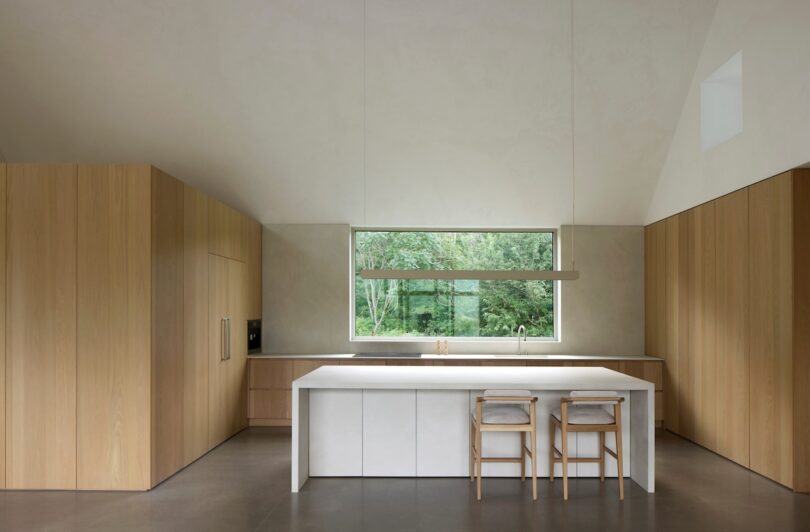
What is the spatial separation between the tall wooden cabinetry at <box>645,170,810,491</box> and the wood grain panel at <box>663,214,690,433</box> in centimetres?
1

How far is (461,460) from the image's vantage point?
17.2 ft

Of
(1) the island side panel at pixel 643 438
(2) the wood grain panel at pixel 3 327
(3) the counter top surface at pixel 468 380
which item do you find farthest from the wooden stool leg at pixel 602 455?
(2) the wood grain panel at pixel 3 327

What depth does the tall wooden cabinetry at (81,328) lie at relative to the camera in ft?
15.8

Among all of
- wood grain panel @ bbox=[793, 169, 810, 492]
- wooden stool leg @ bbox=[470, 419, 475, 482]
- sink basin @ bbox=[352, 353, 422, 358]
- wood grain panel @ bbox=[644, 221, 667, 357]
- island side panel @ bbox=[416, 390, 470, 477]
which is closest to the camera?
wood grain panel @ bbox=[793, 169, 810, 492]

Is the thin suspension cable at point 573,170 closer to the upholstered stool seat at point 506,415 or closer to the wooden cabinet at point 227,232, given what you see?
the upholstered stool seat at point 506,415

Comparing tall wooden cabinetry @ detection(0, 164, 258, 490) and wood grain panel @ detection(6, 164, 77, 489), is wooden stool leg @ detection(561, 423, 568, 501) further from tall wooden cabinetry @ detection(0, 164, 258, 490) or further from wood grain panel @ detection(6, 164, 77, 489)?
wood grain panel @ detection(6, 164, 77, 489)

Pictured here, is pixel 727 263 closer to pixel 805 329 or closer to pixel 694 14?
pixel 805 329

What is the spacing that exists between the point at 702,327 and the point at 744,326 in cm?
78

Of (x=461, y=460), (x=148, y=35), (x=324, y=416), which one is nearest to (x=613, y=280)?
(x=461, y=460)

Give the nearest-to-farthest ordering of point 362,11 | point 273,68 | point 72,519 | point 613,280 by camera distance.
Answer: point 72,519 → point 362,11 → point 273,68 → point 613,280

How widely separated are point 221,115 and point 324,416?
11.1 feet

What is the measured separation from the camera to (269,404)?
7422mm

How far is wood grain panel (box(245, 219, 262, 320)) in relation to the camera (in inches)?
297

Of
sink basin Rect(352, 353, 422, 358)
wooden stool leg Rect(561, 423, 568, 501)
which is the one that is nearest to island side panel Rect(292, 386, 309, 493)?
wooden stool leg Rect(561, 423, 568, 501)
